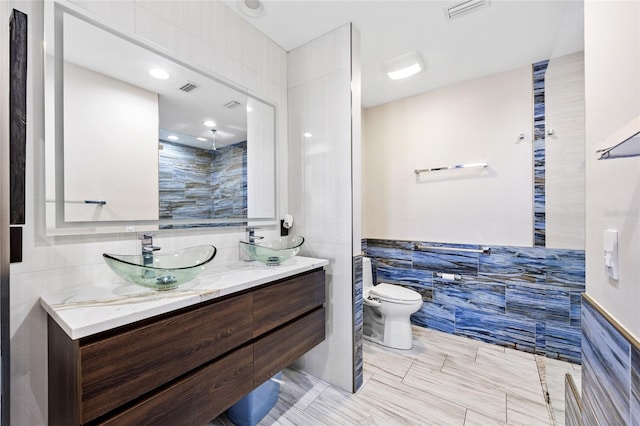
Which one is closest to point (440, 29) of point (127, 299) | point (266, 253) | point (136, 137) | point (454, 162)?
point (454, 162)

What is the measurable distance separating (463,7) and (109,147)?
213 centimetres

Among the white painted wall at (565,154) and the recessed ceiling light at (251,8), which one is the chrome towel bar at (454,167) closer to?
the white painted wall at (565,154)

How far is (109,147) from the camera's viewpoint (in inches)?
48.9

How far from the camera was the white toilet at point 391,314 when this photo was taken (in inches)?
91.6

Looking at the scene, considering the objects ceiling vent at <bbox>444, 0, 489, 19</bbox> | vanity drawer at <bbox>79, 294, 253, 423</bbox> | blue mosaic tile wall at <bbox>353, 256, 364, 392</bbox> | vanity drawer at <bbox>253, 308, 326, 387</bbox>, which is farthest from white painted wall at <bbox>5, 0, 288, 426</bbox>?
ceiling vent at <bbox>444, 0, 489, 19</bbox>

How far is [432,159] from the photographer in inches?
109

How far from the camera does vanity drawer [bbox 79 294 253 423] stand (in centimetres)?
81

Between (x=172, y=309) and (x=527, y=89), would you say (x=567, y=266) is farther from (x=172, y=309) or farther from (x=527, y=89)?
(x=172, y=309)

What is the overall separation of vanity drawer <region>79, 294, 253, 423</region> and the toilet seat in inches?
57.1

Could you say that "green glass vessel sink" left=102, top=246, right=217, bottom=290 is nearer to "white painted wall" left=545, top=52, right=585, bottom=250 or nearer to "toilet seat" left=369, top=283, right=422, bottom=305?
"toilet seat" left=369, top=283, right=422, bottom=305

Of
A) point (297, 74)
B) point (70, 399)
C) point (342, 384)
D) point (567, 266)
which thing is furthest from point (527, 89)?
point (70, 399)

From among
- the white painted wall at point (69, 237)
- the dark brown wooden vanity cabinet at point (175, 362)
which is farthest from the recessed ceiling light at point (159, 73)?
the dark brown wooden vanity cabinet at point (175, 362)

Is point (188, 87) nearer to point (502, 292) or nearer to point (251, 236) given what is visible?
point (251, 236)

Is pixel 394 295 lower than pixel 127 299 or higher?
lower
